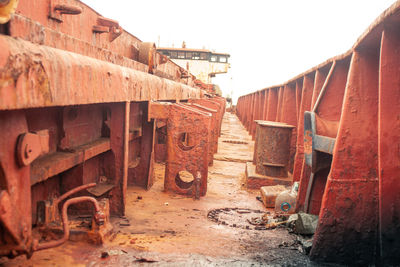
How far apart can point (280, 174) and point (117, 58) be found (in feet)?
14.5

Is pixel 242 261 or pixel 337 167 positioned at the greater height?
pixel 337 167

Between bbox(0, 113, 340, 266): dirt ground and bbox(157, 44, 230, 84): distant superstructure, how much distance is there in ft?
106

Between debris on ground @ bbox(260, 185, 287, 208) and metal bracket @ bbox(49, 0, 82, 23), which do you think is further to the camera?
debris on ground @ bbox(260, 185, 287, 208)

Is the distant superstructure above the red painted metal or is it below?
above

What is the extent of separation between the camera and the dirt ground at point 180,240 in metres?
2.96

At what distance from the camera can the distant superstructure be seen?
3747cm

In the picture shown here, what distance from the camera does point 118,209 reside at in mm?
4445

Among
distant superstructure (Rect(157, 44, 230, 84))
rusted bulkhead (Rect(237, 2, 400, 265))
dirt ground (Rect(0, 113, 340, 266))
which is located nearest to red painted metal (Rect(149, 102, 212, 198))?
dirt ground (Rect(0, 113, 340, 266))

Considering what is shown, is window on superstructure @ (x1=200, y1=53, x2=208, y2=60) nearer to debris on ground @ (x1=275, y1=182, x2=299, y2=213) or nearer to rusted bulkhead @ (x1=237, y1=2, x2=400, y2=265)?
debris on ground @ (x1=275, y1=182, x2=299, y2=213)

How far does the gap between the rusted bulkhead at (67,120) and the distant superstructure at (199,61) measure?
103 feet

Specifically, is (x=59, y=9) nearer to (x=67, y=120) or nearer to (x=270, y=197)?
(x=67, y=120)

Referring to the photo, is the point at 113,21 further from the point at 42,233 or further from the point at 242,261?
the point at 242,261

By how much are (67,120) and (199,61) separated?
34663 mm

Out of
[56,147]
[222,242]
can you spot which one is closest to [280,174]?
[222,242]
